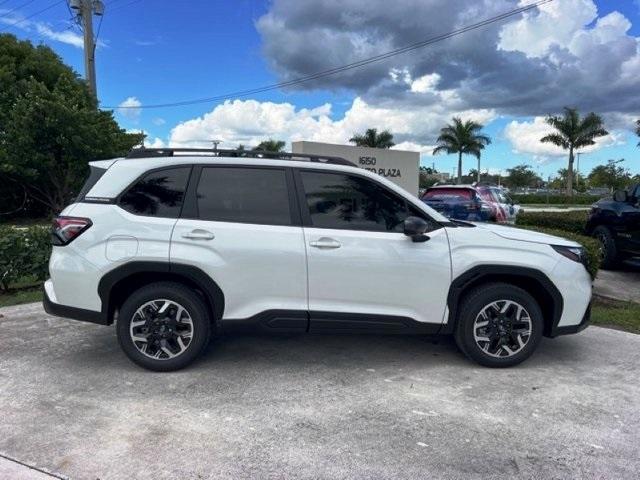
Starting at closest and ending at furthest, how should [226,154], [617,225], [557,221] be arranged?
1. [226,154]
2. [617,225]
3. [557,221]

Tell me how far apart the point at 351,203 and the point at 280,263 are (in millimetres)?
772

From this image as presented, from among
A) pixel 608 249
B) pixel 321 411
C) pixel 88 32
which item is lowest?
pixel 321 411

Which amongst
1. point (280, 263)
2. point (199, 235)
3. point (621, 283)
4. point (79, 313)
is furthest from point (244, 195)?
point (621, 283)

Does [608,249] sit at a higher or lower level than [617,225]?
lower

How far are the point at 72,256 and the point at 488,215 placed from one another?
12606 mm

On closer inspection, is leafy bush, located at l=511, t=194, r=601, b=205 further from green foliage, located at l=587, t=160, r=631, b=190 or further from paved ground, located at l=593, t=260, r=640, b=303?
paved ground, located at l=593, t=260, r=640, b=303

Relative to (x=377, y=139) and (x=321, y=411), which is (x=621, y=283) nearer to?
(x=321, y=411)

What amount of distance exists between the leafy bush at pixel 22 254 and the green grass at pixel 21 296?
6.9 inches

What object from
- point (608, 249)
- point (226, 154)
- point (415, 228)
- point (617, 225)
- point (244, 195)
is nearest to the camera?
point (415, 228)

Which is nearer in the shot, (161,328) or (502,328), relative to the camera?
(161,328)

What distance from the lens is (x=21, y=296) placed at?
724 centimetres

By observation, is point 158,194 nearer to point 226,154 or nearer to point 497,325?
point 226,154

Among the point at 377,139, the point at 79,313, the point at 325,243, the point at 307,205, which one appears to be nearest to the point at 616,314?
the point at 325,243

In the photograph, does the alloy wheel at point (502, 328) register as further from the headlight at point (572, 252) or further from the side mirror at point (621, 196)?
the side mirror at point (621, 196)
